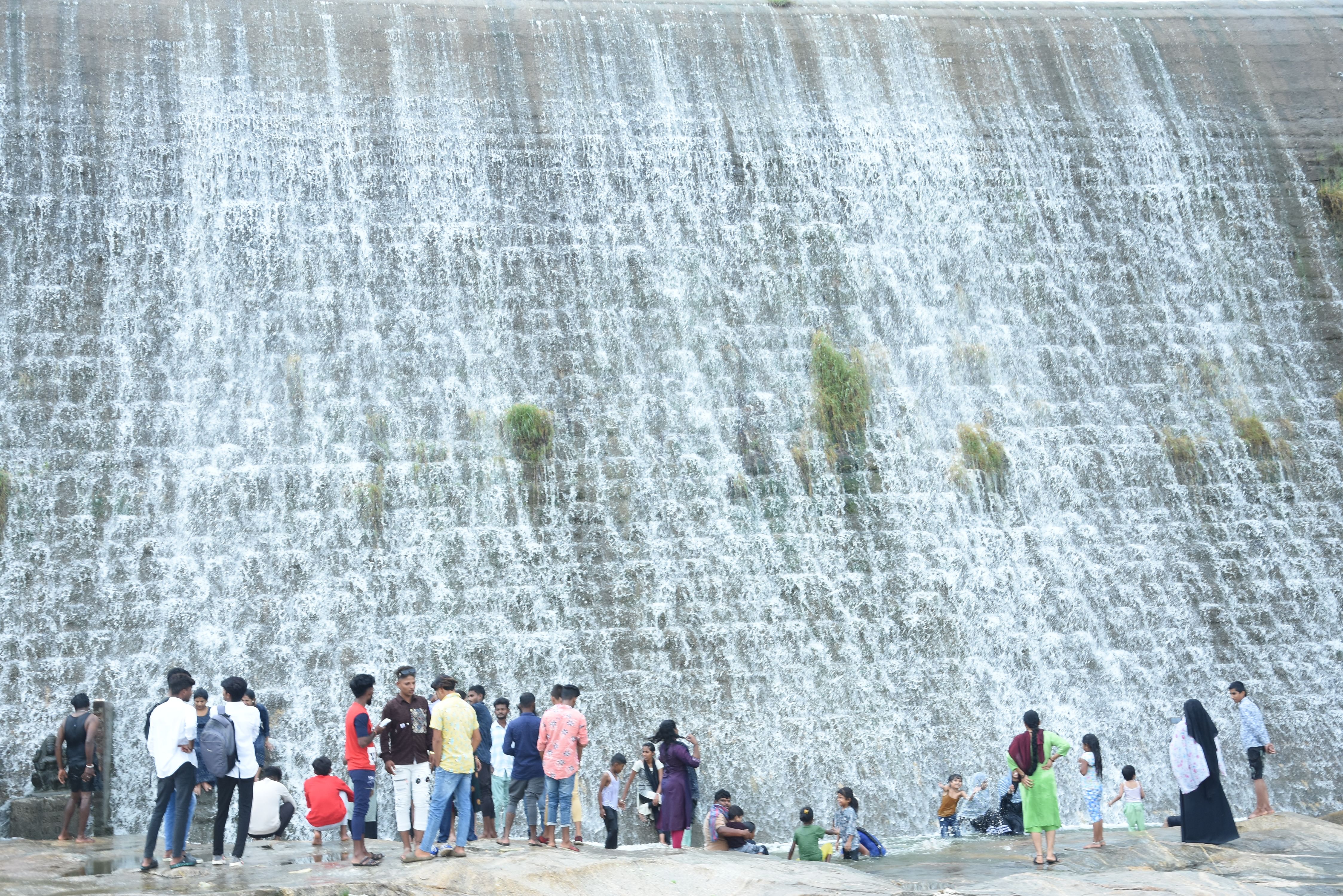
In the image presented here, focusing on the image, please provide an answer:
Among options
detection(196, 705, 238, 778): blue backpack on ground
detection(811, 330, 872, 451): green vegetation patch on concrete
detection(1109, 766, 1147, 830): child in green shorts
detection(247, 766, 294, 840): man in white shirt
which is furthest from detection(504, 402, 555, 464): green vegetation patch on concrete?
detection(1109, 766, 1147, 830): child in green shorts

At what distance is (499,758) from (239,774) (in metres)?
2.44

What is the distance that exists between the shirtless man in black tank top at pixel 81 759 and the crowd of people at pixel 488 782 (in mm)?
15

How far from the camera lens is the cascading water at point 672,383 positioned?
558 inches

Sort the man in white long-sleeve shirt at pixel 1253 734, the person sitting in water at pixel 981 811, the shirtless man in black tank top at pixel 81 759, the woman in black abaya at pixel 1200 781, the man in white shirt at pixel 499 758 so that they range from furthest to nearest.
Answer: the person sitting in water at pixel 981 811 → the man in white long-sleeve shirt at pixel 1253 734 → the man in white shirt at pixel 499 758 → the shirtless man in black tank top at pixel 81 759 → the woman in black abaya at pixel 1200 781

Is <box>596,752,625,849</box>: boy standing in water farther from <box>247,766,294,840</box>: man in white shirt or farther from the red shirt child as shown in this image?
<box>247,766,294,840</box>: man in white shirt

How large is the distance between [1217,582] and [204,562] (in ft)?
41.2

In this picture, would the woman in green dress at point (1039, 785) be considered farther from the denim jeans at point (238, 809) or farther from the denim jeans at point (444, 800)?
the denim jeans at point (238, 809)

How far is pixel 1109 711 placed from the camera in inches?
588

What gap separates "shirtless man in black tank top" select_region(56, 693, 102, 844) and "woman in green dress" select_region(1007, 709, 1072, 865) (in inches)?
311

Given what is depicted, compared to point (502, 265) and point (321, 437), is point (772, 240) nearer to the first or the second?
point (502, 265)

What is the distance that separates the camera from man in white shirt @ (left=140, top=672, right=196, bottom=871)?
8961 mm

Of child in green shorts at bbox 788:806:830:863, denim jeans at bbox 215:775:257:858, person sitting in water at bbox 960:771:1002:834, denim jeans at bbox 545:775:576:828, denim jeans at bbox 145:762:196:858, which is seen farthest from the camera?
person sitting in water at bbox 960:771:1002:834

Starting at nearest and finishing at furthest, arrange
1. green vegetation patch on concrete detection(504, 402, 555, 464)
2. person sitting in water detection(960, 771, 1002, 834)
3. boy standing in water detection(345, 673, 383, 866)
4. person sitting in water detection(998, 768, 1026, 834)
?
boy standing in water detection(345, 673, 383, 866), person sitting in water detection(998, 768, 1026, 834), person sitting in water detection(960, 771, 1002, 834), green vegetation patch on concrete detection(504, 402, 555, 464)

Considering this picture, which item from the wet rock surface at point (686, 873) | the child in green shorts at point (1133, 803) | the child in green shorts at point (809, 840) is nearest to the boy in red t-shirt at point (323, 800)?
the wet rock surface at point (686, 873)
